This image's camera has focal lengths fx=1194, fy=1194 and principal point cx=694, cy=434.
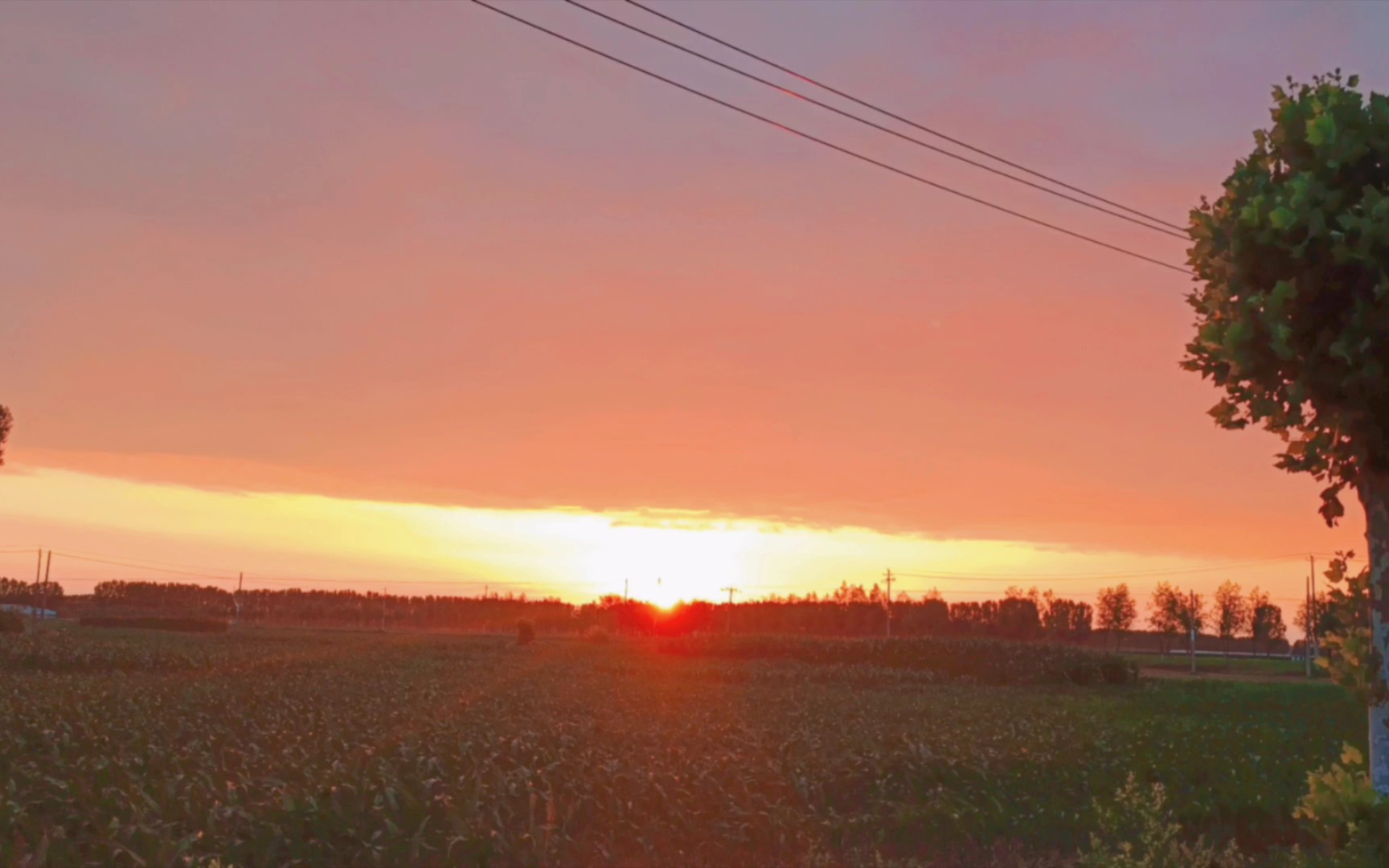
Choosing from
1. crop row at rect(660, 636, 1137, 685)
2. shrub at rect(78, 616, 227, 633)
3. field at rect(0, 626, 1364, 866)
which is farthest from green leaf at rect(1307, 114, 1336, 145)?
shrub at rect(78, 616, 227, 633)

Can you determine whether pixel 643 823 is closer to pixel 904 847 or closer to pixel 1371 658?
pixel 904 847

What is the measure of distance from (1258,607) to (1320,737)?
6813 inches

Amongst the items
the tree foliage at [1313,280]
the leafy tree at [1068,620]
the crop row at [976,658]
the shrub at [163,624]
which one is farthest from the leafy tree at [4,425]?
the leafy tree at [1068,620]

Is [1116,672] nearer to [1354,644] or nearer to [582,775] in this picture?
[582,775]

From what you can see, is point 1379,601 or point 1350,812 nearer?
point 1350,812

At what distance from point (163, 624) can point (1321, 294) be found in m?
97.0

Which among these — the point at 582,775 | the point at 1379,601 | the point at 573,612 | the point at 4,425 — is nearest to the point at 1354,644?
the point at 1379,601

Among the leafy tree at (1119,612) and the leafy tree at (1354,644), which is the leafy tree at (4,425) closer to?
Result: the leafy tree at (1354,644)

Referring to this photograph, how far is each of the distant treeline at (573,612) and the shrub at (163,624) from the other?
48.4 metres

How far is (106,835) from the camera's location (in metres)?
14.3

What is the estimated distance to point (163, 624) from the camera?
9381 cm

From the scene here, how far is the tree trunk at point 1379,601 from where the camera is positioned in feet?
35.4

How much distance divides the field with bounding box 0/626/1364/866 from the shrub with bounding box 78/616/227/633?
196ft

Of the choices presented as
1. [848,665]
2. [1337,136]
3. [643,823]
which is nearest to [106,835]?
[643,823]
